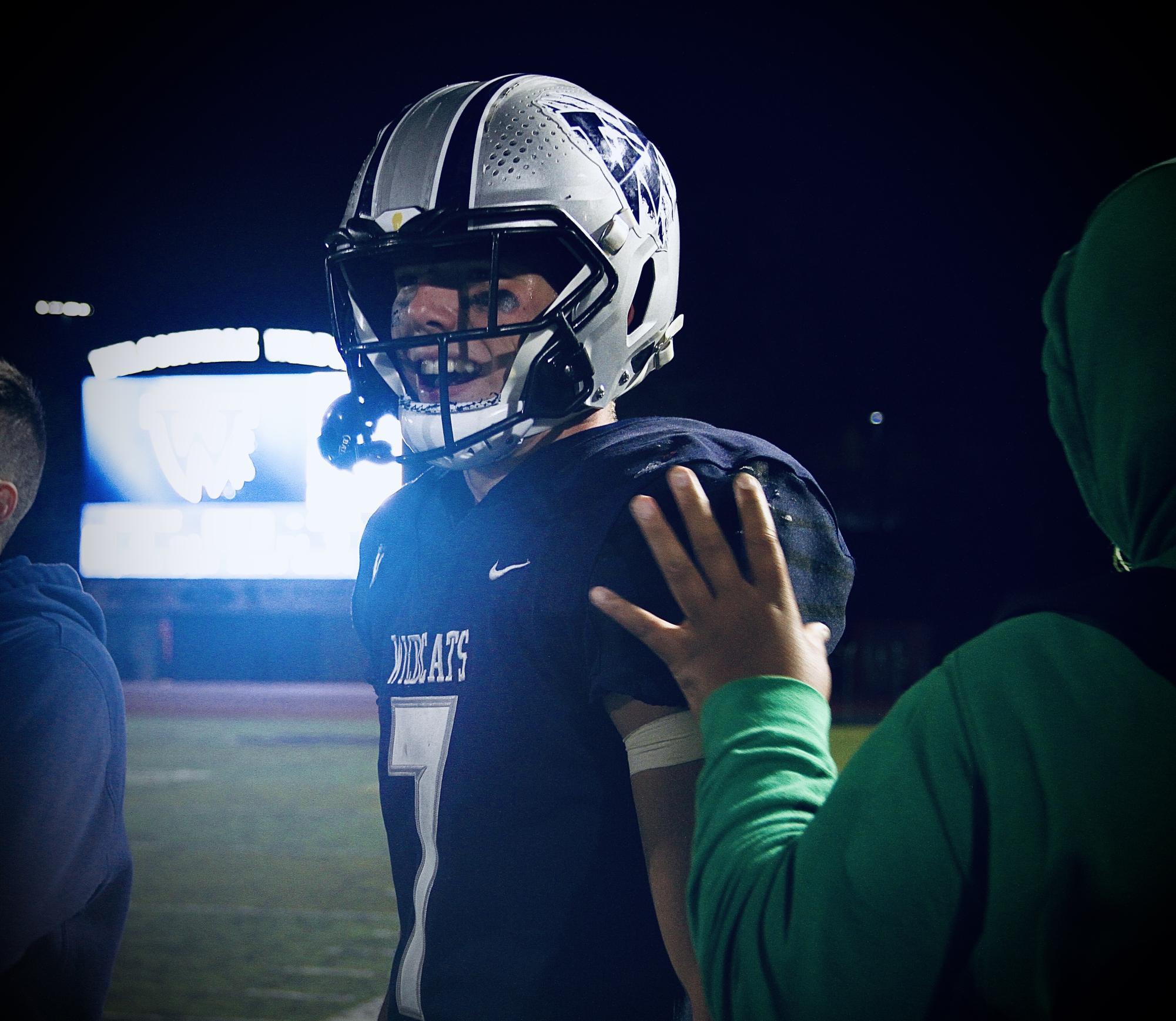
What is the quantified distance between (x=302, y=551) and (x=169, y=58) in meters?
5.10

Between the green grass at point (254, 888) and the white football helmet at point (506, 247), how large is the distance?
2470 millimetres

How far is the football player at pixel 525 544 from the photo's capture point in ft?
3.44

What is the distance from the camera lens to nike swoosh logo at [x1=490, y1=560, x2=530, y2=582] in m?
1.15

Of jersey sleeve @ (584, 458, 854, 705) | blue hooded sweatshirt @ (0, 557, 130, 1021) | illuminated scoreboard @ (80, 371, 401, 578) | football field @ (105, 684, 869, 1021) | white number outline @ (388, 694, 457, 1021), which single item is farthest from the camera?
illuminated scoreboard @ (80, 371, 401, 578)

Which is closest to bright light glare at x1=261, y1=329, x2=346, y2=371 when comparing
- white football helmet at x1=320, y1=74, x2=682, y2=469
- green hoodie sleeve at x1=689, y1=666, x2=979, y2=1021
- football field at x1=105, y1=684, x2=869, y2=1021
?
football field at x1=105, y1=684, x2=869, y2=1021

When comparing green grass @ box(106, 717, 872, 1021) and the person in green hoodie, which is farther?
green grass @ box(106, 717, 872, 1021)

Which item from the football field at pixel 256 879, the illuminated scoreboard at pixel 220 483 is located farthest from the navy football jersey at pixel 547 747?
the illuminated scoreboard at pixel 220 483

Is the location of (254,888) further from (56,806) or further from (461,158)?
(461,158)

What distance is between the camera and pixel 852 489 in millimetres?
9727

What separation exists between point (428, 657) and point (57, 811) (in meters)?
0.92

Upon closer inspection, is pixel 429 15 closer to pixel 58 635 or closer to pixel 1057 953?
pixel 58 635

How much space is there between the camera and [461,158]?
4.28 feet

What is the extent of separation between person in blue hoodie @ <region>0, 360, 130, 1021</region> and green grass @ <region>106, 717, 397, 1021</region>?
5.13 feet

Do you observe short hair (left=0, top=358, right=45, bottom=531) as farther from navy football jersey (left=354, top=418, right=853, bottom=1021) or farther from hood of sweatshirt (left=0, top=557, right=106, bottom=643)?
navy football jersey (left=354, top=418, right=853, bottom=1021)
